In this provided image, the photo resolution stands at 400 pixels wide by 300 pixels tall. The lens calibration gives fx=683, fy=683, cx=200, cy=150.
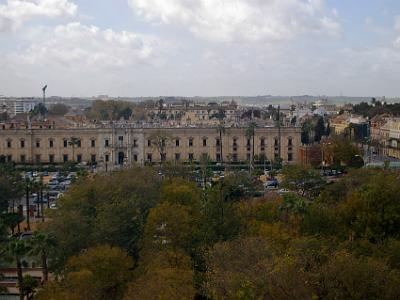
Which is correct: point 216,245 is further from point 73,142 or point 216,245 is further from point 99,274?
point 73,142

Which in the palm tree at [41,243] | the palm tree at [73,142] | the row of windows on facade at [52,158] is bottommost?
the row of windows on facade at [52,158]

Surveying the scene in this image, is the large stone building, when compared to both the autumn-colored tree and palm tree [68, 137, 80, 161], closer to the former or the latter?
palm tree [68, 137, 80, 161]

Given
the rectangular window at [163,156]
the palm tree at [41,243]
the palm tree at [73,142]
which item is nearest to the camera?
the palm tree at [41,243]

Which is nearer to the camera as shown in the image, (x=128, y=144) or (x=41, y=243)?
(x=41, y=243)

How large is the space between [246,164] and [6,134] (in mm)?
19708

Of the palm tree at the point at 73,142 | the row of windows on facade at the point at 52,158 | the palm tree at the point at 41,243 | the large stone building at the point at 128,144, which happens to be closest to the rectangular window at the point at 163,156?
the large stone building at the point at 128,144

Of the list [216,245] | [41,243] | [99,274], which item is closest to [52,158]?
[41,243]

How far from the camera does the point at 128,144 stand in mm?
55938

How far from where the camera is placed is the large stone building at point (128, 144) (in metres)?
55.9

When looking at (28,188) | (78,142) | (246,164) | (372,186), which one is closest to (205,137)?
(246,164)

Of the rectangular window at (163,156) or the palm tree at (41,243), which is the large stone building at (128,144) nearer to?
the rectangular window at (163,156)

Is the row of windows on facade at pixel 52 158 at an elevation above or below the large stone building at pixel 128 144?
below

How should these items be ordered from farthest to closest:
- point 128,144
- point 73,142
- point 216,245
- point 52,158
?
point 52,158, point 128,144, point 73,142, point 216,245

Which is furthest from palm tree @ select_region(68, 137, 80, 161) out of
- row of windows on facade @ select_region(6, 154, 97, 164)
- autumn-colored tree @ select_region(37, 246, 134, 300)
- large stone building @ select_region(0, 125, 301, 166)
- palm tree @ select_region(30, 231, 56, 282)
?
autumn-colored tree @ select_region(37, 246, 134, 300)
